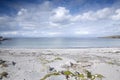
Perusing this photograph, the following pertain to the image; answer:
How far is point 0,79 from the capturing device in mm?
10359

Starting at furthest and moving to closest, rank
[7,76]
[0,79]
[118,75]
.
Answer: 1. [118,75]
2. [7,76]
3. [0,79]

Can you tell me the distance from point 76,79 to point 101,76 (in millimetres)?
2865

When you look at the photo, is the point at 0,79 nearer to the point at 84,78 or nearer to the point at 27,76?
the point at 27,76

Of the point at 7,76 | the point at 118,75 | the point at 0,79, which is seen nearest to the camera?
the point at 0,79

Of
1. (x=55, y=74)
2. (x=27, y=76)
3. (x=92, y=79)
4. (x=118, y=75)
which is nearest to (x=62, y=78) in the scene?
(x=55, y=74)

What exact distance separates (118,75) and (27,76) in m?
9.03

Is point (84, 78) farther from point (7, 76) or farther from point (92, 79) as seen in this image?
point (7, 76)

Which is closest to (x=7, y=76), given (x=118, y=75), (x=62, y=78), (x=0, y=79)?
(x=0, y=79)

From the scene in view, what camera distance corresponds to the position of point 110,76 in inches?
471

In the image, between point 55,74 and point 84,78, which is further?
point 55,74

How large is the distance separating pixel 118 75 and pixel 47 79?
7219mm

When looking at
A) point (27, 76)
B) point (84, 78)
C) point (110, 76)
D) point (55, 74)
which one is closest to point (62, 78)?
point (55, 74)

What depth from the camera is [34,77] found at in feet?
37.0

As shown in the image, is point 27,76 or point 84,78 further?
point 27,76
